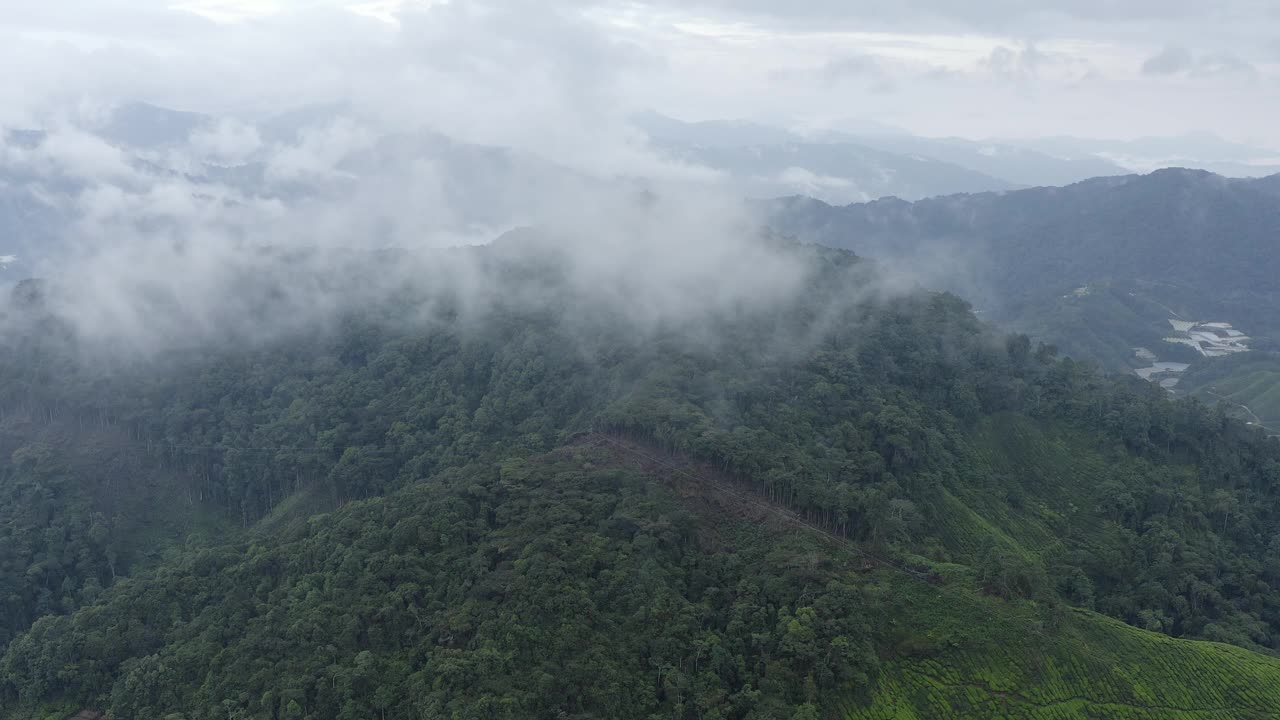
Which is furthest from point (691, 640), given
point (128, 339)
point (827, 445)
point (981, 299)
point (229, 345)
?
point (981, 299)

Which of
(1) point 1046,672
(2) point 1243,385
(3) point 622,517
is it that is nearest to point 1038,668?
(1) point 1046,672

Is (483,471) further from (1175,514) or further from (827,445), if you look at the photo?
(1175,514)

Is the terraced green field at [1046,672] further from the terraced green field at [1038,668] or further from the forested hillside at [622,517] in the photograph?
the forested hillside at [622,517]

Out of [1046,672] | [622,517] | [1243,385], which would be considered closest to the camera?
[1046,672]

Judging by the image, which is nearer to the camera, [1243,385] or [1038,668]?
[1038,668]

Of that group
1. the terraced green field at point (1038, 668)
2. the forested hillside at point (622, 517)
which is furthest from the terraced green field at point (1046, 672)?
the forested hillside at point (622, 517)

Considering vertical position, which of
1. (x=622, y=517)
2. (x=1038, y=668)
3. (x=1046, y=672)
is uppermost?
(x=622, y=517)

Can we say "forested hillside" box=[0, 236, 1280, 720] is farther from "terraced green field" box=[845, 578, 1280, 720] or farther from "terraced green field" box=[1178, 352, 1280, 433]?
"terraced green field" box=[1178, 352, 1280, 433]

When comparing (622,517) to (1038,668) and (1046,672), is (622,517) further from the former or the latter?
(1046,672)

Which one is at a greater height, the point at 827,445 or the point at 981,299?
the point at 827,445
